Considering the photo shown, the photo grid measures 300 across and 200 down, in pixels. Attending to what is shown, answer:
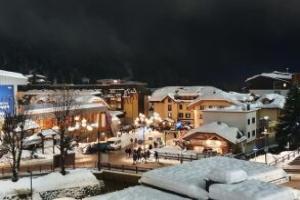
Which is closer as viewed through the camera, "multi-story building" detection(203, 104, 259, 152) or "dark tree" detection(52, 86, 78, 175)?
"dark tree" detection(52, 86, 78, 175)

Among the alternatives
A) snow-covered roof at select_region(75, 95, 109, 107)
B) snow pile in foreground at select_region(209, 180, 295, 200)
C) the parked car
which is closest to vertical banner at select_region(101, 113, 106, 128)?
snow-covered roof at select_region(75, 95, 109, 107)

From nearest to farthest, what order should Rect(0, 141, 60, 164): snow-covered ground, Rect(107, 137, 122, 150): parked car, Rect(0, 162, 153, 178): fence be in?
Rect(0, 162, 153, 178): fence → Rect(0, 141, 60, 164): snow-covered ground → Rect(107, 137, 122, 150): parked car

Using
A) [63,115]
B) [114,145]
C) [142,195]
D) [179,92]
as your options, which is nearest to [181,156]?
[114,145]

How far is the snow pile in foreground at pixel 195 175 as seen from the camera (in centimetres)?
1495

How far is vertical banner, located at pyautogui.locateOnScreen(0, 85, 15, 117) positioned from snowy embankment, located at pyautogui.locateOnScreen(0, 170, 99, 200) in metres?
14.5

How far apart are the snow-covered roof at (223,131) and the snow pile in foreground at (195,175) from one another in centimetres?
2894

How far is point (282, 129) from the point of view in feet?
→ 162

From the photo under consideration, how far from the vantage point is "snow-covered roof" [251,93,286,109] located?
5816 centimetres

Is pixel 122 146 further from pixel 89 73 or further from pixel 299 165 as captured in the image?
pixel 89 73

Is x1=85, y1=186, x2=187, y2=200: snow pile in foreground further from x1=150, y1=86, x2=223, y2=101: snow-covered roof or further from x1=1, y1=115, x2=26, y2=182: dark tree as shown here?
x1=150, y1=86, x2=223, y2=101: snow-covered roof

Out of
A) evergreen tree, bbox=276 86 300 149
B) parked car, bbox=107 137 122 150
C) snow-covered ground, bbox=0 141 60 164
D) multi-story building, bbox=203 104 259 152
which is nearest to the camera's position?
snow-covered ground, bbox=0 141 60 164

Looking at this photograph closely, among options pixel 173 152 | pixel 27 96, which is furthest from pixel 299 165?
pixel 27 96

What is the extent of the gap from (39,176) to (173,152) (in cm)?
1255

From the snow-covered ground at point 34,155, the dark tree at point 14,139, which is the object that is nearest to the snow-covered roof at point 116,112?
the snow-covered ground at point 34,155
